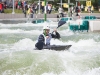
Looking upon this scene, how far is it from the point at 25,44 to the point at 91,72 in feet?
23.9

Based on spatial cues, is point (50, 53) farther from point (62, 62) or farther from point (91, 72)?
point (91, 72)

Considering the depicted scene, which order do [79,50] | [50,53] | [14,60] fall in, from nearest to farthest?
[14,60] < [50,53] < [79,50]

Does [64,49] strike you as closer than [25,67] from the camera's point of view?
No

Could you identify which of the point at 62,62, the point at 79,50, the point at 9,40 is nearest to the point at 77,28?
the point at 9,40

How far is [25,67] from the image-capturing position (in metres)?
11.7

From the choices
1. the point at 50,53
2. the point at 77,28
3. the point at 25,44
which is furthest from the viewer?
the point at 77,28

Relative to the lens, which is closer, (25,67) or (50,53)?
(25,67)

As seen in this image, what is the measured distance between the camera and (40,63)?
12125mm

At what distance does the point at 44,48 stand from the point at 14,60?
1909 mm

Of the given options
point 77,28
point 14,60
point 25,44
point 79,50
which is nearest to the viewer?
point 14,60

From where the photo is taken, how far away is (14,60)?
490 inches

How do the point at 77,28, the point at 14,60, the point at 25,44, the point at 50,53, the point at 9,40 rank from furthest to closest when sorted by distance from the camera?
1. the point at 77,28
2. the point at 9,40
3. the point at 25,44
4. the point at 50,53
5. the point at 14,60

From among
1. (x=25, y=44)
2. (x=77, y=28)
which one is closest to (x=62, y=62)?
(x=25, y=44)

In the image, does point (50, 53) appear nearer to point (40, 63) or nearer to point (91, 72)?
point (40, 63)
